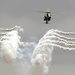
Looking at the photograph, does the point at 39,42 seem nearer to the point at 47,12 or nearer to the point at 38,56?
the point at 38,56

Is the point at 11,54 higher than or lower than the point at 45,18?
lower

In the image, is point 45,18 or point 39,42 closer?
point 39,42

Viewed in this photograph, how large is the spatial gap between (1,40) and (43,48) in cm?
1485

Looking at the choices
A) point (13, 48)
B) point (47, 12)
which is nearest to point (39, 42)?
point (13, 48)

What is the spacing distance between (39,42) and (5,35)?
12468mm

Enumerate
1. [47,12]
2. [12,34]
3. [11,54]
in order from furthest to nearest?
[47,12], [12,34], [11,54]

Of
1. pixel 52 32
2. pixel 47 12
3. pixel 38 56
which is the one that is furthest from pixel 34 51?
pixel 47 12

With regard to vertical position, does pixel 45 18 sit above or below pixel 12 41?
above

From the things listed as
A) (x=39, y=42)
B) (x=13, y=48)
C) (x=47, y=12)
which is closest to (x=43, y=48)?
(x=39, y=42)

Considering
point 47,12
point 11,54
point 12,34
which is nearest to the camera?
point 11,54

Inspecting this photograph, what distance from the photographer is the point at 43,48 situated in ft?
368

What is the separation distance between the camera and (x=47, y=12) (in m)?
130

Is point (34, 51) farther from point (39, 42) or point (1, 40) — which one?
point (1, 40)

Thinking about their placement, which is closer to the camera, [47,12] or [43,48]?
[43,48]
